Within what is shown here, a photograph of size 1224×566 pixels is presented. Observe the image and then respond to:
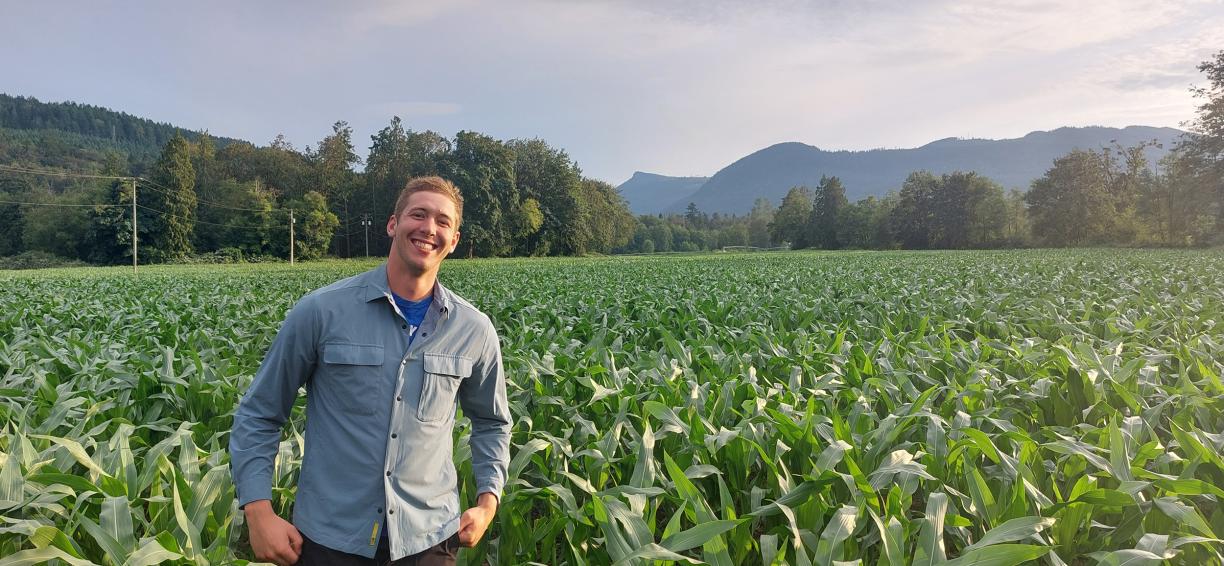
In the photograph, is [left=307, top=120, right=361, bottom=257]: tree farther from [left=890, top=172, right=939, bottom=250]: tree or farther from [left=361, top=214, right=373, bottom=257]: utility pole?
[left=890, top=172, right=939, bottom=250]: tree

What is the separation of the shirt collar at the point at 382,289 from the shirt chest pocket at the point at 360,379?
0.17 metres

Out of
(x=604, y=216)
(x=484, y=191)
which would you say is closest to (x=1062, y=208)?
(x=604, y=216)

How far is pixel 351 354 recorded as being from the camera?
194 centimetres

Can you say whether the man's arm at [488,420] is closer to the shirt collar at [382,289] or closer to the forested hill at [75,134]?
the shirt collar at [382,289]

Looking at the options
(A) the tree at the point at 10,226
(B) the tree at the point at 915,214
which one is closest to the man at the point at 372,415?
(A) the tree at the point at 10,226

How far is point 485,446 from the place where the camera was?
7.25ft

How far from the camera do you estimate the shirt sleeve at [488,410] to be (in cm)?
219

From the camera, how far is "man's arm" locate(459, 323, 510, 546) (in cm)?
215

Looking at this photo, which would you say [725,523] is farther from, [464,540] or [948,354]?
[948,354]

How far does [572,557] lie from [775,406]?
1.59 m

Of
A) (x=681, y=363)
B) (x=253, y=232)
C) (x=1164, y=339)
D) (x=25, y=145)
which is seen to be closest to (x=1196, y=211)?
(x=1164, y=339)

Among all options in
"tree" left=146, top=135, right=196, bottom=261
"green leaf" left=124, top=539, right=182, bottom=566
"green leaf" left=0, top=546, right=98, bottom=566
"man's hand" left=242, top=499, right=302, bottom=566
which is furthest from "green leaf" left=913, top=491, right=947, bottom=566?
"tree" left=146, top=135, right=196, bottom=261

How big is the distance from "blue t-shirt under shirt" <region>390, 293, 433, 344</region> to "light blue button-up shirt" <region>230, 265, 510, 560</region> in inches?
1.5

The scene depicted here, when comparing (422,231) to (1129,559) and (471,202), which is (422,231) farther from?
(471,202)
